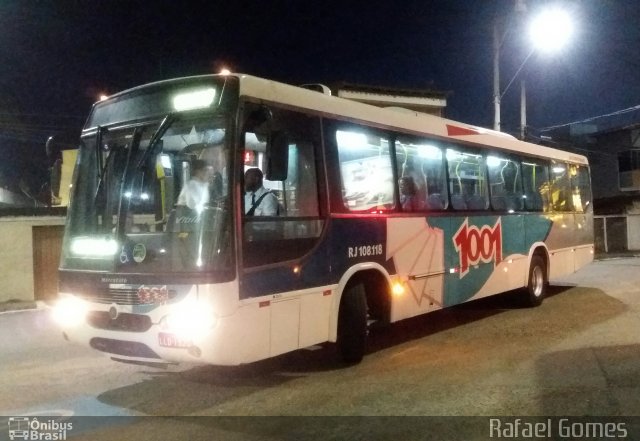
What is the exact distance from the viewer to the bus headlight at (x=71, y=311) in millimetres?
6688

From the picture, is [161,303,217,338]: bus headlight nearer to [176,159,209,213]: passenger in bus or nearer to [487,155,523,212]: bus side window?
[176,159,209,213]: passenger in bus

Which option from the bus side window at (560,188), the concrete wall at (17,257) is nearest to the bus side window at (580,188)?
the bus side window at (560,188)

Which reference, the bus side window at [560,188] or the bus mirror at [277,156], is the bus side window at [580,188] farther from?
the bus mirror at [277,156]

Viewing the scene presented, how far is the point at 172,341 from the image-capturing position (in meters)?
6.01

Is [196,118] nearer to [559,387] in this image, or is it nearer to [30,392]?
[30,392]

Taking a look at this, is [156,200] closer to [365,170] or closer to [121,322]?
[121,322]

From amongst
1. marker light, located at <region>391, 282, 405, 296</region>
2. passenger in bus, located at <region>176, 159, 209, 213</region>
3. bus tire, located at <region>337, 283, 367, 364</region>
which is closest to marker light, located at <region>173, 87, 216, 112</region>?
passenger in bus, located at <region>176, 159, 209, 213</region>

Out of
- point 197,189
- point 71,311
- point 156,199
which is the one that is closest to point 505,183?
point 197,189

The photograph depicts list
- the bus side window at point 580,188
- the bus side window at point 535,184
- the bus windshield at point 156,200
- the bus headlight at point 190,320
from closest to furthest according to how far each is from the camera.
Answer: the bus headlight at point 190,320, the bus windshield at point 156,200, the bus side window at point 535,184, the bus side window at point 580,188

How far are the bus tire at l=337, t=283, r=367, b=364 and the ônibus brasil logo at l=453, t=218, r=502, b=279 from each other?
8.61 feet

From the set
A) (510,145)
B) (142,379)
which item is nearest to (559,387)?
(142,379)

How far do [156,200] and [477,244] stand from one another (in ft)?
18.9

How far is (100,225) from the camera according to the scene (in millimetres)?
6609

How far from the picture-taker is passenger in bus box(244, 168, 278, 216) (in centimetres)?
621
